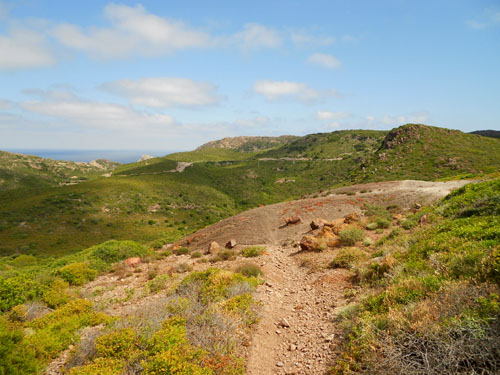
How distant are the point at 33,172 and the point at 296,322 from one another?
419ft

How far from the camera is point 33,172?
3748 inches

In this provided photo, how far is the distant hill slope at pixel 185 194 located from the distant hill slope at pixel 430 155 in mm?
143

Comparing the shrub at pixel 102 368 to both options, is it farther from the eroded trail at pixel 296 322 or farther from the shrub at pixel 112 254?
the shrub at pixel 112 254

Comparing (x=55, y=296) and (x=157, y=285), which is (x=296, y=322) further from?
(x=55, y=296)

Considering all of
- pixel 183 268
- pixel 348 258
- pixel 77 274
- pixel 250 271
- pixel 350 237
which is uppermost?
pixel 350 237

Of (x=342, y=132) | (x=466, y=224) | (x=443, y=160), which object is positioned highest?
Result: (x=342, y=132)

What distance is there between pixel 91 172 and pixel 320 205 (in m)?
144

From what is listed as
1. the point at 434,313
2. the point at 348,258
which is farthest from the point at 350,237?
the point at 434,313

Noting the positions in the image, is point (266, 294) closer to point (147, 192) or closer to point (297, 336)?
point (297, 336)

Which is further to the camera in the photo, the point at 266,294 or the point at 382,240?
the point at 382,240

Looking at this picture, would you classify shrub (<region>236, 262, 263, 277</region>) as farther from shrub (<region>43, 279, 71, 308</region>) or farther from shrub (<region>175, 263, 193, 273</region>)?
shrub (<region>43, 279, 71, 308</region>)

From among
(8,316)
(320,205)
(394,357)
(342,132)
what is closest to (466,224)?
(394,357)

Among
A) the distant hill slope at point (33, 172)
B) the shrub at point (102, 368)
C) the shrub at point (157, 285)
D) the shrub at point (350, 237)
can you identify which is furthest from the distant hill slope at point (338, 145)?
the distant hill slope at point (33, 172)

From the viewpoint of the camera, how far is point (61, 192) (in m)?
52.5
